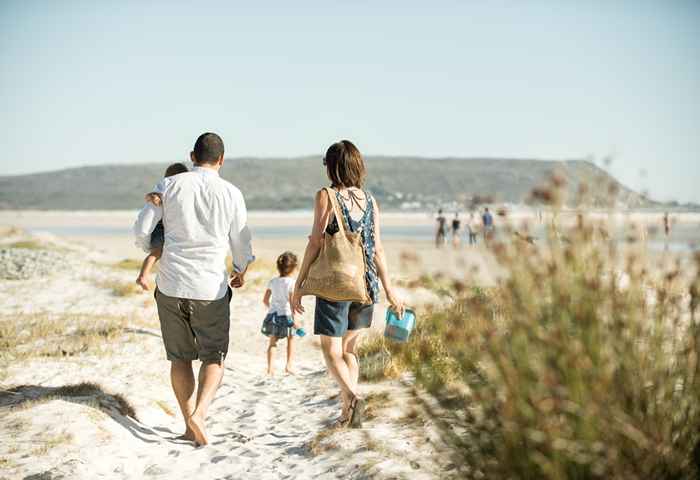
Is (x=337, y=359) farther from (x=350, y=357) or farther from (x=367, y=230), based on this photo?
(x=367, y=230)

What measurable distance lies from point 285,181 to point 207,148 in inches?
6323

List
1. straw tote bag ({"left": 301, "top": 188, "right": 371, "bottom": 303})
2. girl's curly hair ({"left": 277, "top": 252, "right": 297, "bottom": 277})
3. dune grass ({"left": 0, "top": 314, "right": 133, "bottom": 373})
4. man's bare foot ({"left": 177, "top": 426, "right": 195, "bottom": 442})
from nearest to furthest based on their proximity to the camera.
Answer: straw tote bag ({"left": 301, "top": 188, "right": 371, "bottom": 303}) < man's bare foot ({"left": 177, "top": 426, "right": 195, "bottom": 442}) < girl's curly hair ({"left": 277, "top": 252, "right": 297, "bottom": 277}) < dune grass ({"left": 0, "top": 314, "right": 133, "bottom": 373})

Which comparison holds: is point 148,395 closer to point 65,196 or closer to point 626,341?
point 626,341

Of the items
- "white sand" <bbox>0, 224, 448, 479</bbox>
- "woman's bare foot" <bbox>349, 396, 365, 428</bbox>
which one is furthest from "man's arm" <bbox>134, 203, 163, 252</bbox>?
"woman's bare foot" <bbox>349, 396, 365, 428</bbox>

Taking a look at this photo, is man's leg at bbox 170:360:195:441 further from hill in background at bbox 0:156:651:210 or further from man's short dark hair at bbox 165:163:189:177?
hill in background at bbox 0:156:651:210

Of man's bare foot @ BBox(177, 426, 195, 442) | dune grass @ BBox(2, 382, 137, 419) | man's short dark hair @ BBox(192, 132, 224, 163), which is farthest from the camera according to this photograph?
dune grass @ BBox(2, 382, 137, 419)

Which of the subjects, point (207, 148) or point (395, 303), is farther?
point (395, 303)

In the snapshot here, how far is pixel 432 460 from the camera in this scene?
167 inches

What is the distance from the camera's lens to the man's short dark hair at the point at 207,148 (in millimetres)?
4965

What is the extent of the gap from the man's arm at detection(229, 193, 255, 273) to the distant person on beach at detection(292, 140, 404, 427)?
43cm

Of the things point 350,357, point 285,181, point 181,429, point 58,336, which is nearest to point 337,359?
point 350,357

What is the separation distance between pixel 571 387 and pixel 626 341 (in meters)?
0.37

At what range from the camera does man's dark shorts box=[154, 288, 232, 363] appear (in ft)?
16.1

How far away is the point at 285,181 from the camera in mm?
164625
